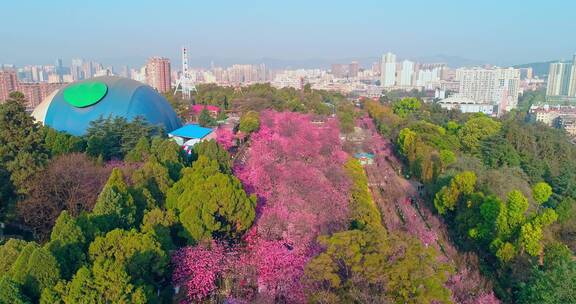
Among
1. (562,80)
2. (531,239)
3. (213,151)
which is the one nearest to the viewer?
(531,239)

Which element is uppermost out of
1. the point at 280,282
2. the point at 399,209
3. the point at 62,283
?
the point at 62,283

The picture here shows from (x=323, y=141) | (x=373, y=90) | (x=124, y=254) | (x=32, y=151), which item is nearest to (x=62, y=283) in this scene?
(x=124, y=254)

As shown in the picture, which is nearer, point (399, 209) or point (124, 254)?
point (124, 254)

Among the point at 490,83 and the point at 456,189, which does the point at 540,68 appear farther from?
the point at 456,189

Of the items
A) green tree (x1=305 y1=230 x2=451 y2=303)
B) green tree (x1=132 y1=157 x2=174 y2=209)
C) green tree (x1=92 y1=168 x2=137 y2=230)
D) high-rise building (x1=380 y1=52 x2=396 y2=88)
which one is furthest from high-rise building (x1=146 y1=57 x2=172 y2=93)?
high-rise building (x1=380 y1=52 x2=396 y2=88)

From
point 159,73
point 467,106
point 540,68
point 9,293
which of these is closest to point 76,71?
point 159,73

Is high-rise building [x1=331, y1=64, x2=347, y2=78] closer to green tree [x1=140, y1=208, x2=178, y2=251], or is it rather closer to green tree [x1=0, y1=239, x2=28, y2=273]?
green tree [x1=140, y1=208, x2=178, y2=251]

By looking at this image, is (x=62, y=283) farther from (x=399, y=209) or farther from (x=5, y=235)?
(x=399, y=209)
